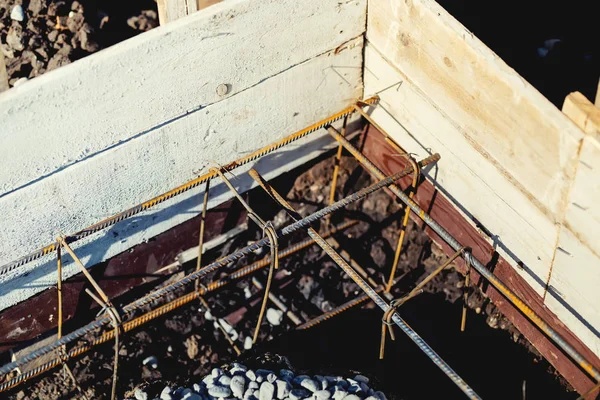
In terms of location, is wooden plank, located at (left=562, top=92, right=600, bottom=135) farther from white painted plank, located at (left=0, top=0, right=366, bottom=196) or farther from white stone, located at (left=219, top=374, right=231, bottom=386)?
white stone, located at (left=219, top=374, right=231, bottom=386)

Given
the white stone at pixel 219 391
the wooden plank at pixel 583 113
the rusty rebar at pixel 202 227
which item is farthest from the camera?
the rusty rebar at pixel 202 227

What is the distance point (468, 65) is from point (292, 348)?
228 centimetres

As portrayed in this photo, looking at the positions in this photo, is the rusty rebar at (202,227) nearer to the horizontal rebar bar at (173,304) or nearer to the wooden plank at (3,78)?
the horizontal rebar bar at (173,304)

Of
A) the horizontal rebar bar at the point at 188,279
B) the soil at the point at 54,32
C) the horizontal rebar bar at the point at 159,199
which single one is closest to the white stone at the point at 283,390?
the horizontal rebar bar at the point at 188,279

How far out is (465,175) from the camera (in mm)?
4801

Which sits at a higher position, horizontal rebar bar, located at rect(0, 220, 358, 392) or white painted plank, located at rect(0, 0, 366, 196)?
white painted plank, located at rect(0, 0, 366, 196)

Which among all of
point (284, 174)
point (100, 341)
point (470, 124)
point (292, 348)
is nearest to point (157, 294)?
point (100, 341)

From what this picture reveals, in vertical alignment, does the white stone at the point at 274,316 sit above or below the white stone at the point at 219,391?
above

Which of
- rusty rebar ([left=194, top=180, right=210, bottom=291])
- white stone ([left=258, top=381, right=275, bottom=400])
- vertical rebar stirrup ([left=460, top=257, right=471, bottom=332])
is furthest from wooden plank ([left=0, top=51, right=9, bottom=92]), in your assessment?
vertical rebar stirrup ([left=460, top=257, right=471, bottom=332])

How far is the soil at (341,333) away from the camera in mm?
5141

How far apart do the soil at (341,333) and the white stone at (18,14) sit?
7.25 ft

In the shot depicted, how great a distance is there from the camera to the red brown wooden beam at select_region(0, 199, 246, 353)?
202 inches

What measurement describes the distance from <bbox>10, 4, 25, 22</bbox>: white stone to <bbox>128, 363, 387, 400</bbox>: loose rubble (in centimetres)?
298

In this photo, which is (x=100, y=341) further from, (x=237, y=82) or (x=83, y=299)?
(x=237, y=82)
